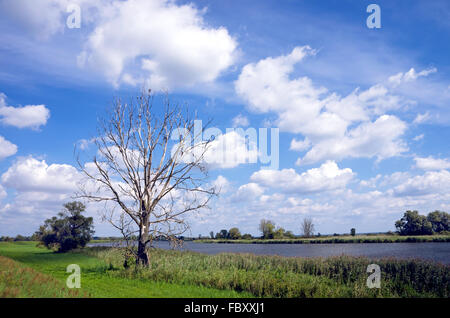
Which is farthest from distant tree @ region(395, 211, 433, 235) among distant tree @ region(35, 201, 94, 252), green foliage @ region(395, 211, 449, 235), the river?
distant tree @ region(35, 201, 94, 252)

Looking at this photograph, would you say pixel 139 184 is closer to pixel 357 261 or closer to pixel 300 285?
pixel 300 285

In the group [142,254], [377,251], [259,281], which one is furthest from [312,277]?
[377,251]

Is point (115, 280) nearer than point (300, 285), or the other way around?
point (300, 285)

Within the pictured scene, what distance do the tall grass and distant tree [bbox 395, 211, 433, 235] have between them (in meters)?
54.0

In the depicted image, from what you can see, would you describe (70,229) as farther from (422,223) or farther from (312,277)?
(422,223)

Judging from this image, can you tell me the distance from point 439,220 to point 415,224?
28.3 ft

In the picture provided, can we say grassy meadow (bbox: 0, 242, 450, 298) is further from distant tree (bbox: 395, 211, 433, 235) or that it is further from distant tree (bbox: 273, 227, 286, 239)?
distant tree (bbox: 273, 227, 286, 239)

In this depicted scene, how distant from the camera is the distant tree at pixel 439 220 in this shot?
65.3m

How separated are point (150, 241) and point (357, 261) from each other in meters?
13.1

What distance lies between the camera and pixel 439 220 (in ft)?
217

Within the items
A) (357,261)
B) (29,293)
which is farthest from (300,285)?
(29,293)

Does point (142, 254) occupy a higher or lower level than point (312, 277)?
higher
